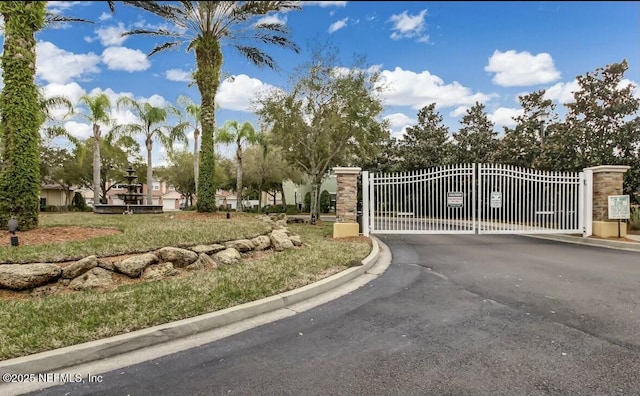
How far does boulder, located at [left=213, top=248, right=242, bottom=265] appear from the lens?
6.72m

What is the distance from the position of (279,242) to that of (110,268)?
3.52 meters

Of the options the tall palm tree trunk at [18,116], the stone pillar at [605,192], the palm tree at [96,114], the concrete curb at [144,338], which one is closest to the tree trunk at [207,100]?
the tall palm tree trunk at [18,116]

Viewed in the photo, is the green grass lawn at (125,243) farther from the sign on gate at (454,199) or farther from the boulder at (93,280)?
the sign on gate at (454,199)

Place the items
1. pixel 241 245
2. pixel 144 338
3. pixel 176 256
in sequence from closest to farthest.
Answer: pixel 144 338 → pixel 176 256 → pixel 241 245

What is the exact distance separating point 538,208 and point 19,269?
1353 centimetres

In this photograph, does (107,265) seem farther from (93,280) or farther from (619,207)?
(619,207)

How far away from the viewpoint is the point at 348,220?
10.9 meters

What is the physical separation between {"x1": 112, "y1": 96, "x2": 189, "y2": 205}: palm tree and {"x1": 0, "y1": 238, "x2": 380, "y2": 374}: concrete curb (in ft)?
69.1

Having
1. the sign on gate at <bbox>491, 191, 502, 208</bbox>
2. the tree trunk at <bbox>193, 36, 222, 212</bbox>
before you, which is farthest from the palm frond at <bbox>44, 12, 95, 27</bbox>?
the sign on gate at <bbox>491, 191, 502, 208</bbox>

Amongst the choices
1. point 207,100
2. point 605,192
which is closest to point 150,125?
point 207,100

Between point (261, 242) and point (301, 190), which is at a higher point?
point (301, 190)

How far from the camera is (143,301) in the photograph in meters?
4.49

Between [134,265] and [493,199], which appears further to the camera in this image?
[493,199]

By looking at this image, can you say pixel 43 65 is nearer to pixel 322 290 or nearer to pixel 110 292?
pixel 110 292
